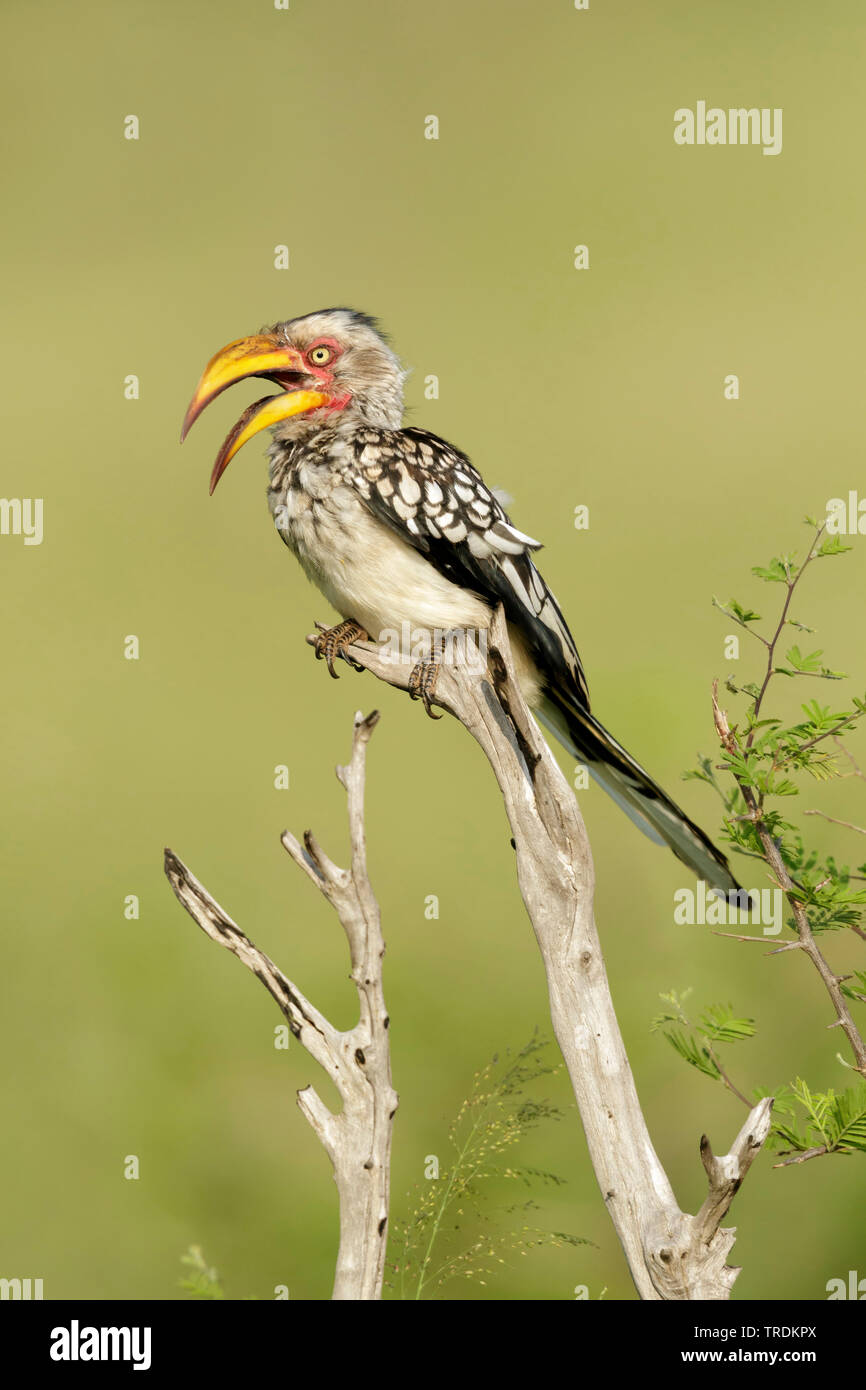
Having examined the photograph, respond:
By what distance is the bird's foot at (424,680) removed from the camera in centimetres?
339

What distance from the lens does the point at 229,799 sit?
29.8ft

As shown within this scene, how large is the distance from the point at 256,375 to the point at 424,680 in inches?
48.1

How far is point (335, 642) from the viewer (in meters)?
3.87

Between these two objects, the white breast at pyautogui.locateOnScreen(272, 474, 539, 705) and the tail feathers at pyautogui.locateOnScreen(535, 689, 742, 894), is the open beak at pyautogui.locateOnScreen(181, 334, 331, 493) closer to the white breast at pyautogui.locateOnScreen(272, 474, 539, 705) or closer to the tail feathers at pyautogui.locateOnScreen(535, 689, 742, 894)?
the white breast at pyautogui.locateOnScreen(272, 474, 539, 705)

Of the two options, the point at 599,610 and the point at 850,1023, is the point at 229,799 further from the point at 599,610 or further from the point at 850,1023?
the point at 850,1023

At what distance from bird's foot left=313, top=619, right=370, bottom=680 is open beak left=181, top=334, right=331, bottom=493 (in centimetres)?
56

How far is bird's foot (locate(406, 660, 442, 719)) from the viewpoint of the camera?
11.1ft

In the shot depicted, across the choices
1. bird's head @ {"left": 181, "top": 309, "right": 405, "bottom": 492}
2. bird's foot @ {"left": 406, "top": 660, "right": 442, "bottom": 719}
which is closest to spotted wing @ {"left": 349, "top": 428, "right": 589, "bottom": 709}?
bird's head @ {"left": 181, "top": 309, "right": 405, "bottom": 492}

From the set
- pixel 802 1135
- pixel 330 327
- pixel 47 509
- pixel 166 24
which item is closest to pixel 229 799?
pixel 47 509

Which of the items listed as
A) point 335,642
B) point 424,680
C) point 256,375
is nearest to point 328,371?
point 256,375

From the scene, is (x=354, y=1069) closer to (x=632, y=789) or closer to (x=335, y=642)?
(x=632, y=789)

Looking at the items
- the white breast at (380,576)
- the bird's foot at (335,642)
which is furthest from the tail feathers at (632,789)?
the bird's foot at (335,642)

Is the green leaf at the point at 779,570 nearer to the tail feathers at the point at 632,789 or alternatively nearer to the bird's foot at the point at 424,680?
the tail feathers at the point at 632,789
